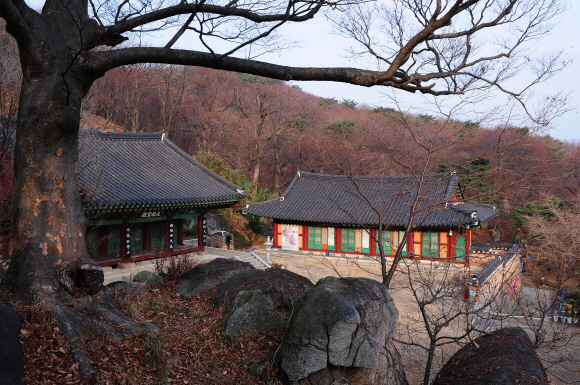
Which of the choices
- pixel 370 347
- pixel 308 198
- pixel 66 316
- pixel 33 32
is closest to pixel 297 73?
pixel 33 32

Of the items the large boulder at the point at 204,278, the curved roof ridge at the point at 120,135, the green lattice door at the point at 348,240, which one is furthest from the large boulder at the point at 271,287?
the green lattice door at the point at 348,240

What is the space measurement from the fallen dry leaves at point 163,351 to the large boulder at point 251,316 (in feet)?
0.44

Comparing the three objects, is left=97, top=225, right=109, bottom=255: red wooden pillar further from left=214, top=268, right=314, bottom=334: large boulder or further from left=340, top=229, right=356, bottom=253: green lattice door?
left=340, top=229, right=356, bottom=253: green lattice door

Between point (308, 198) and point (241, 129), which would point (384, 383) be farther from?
point (241, 129)

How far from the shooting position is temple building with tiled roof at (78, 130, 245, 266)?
15.0 m

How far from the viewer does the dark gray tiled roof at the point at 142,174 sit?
1504 centimetres

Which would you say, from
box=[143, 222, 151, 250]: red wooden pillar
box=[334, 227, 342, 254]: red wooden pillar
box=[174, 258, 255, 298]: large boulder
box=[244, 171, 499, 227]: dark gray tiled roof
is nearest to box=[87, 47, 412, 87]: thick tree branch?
box=[174, 258, 255, 298]: large boulder

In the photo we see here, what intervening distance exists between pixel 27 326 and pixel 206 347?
2.22 metres

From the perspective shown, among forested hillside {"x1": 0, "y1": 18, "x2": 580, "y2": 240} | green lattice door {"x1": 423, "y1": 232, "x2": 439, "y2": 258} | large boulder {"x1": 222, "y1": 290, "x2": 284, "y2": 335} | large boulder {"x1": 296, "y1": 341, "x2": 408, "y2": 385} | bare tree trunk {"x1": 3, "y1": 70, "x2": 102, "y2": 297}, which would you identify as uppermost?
forested hillside {"x1": 0, "y1": 18, "x2": 580, "y2": 240}

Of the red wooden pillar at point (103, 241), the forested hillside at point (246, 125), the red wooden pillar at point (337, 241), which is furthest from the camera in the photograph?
the forested hillside at point (246, 125)

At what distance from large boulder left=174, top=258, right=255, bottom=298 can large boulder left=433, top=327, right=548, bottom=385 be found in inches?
171

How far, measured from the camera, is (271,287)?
6875 mm

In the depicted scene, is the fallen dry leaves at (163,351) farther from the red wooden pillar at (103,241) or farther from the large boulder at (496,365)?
the red wooden pillar at (103,241)

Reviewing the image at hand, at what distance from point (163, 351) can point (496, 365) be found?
421 cm
